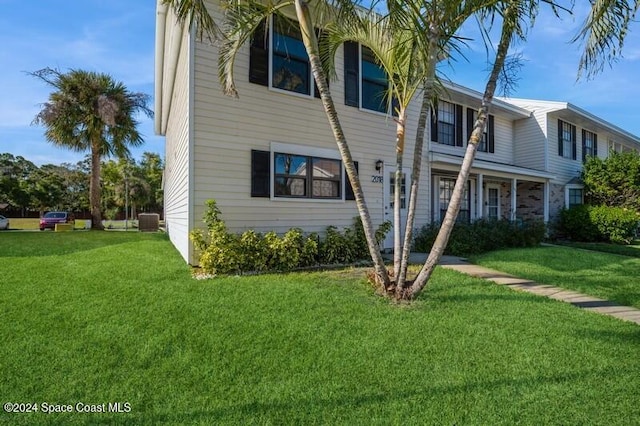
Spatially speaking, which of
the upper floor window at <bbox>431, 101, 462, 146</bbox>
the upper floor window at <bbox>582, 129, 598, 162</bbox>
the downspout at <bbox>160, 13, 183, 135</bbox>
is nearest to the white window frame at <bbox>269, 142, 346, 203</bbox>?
the downspout at <bbox>160, 13, 183, 135</bbox>

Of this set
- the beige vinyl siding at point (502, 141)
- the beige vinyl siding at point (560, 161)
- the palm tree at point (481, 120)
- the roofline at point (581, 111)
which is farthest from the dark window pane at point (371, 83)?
the beige vinyl siding at point (560, 161)

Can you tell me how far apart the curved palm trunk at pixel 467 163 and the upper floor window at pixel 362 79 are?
4.05 metres

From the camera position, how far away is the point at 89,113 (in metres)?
17.5

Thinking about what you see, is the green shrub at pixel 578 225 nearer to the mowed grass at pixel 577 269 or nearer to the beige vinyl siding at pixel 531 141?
the beige vinyl siding at pixel 531 141

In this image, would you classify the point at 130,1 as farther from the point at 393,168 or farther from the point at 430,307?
the point at 430,307

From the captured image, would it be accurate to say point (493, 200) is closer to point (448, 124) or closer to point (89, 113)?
point (448, 124)

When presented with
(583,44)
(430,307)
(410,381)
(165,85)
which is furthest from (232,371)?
(165,85)

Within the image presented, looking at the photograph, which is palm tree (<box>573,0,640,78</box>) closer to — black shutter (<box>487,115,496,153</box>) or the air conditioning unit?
black shutter (<box>487,115,496,153</box>)

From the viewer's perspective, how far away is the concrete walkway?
180 inches

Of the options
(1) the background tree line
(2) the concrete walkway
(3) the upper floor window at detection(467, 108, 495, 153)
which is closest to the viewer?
(2) the concrete walkway

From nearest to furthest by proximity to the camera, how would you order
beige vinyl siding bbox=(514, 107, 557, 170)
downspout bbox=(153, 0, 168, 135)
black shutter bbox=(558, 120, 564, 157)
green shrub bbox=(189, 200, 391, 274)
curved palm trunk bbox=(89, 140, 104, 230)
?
green shrub bbox=(189, 200, 391, 274) → downspout bbox=(153, 0, 168, 135) → beige vinyl siding bbox=(514, 107, 557, 170) → black shutter bbox=(558, 120, 564, 157) → curved palm trunk bbox=(89, 140, 104, 230)

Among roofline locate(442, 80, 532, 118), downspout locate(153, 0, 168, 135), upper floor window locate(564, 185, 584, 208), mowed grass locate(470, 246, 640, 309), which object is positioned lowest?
mowed grass locate(470, 246, 640, 309)

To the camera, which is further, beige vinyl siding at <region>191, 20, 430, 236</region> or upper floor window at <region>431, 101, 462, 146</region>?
upper floor window at <region>431, 101, 462, 146</region>

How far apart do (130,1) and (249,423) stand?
9257 mm
